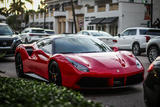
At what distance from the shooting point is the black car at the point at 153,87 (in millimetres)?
4363

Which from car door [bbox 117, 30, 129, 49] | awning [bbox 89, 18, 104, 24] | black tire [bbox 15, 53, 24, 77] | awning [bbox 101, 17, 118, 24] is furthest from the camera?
awning [bbox 89, 18, 104, 24]

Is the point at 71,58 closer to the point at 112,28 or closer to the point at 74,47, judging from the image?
the point at 74,47

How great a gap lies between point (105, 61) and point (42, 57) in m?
1.83

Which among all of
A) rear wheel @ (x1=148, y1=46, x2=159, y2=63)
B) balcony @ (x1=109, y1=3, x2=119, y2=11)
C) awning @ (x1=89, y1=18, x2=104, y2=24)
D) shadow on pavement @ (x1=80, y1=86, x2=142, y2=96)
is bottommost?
shadow on pavement @ (x1=80, y1=86, x2=142, y2=96)

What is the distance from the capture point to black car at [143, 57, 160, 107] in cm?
436

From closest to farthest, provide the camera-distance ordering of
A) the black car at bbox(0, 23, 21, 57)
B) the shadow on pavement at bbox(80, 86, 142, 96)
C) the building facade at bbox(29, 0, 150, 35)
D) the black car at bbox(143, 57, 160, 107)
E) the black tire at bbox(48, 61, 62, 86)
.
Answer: the black car at bbox(143, 57, 160, 107), the shadow on pavement at bbox(80, 86, 142, 96), the black tire at bbox(48, 61, 62, 86), the black car at bbox(0, 23, 21, 57), the building facade at bbox(29, 0, 150, 35)

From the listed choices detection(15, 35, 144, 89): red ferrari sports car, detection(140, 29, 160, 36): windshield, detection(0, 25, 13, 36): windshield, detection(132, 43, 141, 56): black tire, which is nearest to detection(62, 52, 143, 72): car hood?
detection(15, 35, 144, 89): red ferrari sports car

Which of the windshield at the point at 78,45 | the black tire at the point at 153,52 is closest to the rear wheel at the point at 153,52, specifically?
the black tire at the point at 153,52

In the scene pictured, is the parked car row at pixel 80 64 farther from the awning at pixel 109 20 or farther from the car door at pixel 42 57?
the awning at pixel 109 20

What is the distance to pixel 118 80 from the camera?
6.81 m

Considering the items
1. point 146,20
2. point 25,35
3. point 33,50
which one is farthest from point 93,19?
point 33,50

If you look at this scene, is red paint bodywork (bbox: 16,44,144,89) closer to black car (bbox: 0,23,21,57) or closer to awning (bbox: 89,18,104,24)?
black car (bbox: 0,23,21,57)

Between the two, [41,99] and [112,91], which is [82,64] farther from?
→ [41,99]

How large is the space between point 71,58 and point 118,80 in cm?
111
